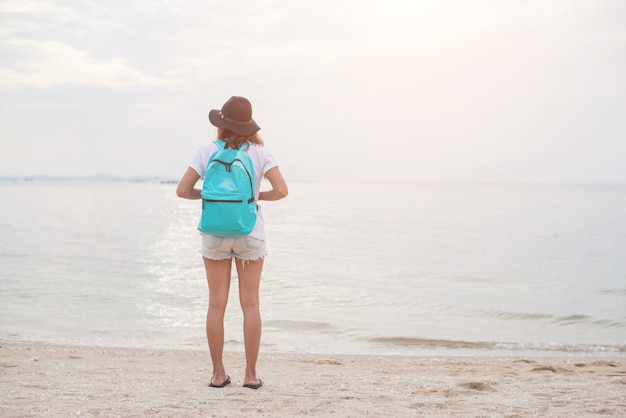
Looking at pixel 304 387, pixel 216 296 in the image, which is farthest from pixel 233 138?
pixel 304 387

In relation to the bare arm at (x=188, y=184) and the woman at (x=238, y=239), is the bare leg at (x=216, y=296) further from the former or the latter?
the bare arm at (x=188, y=184)

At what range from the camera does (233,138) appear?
4801 mm

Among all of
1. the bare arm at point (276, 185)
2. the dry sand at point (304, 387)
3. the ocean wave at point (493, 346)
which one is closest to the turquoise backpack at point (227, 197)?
the bare arm at point (276, 185)

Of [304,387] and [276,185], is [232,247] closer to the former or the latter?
[276,185]

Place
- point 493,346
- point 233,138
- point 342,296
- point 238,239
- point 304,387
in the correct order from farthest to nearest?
point 342,296
point 493,346
point 304,387
point 233,138
point 238,239

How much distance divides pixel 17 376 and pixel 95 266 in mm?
13268

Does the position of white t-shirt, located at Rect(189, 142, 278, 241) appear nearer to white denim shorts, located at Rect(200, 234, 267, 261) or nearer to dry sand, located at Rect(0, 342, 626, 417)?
white denim shorts, located at Rect(200, 234, 267, 261)

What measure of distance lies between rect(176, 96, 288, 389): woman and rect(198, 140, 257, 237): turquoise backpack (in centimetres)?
13

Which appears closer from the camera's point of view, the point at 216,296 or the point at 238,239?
the point at 238,239

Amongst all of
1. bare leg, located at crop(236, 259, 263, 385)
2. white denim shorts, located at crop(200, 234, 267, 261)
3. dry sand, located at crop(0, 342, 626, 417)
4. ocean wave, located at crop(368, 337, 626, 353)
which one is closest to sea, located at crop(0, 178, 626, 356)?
ocean wave, located at crop(368, 337, 626, 353)

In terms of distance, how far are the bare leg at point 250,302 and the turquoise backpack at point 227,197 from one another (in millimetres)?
403

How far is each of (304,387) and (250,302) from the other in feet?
3.63

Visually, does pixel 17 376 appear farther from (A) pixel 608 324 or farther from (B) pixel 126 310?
(A) pixel 608 324

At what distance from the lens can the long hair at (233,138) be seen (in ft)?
15.7
